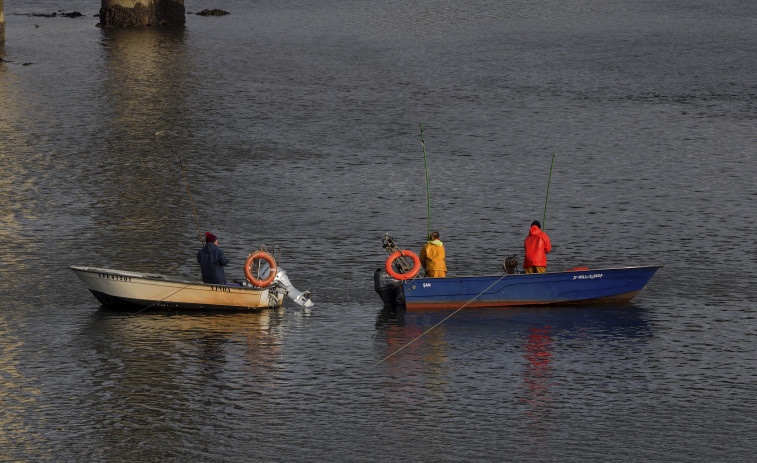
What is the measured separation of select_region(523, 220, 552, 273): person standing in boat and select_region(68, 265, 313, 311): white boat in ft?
20.7

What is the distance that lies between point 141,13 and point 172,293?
255 ft

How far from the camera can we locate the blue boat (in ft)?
113

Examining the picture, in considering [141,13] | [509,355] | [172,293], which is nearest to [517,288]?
[509,355]

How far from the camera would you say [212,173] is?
5447 centimetres

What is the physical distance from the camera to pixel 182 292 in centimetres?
3406

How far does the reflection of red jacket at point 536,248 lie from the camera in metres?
35.0

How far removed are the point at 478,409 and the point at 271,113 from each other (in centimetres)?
4405

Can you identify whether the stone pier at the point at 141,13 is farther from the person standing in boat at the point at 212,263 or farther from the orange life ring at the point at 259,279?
the orange life ring at the point at 259,279

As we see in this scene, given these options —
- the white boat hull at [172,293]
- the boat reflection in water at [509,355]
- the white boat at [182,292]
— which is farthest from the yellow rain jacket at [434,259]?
the white boat hull at [172,293]

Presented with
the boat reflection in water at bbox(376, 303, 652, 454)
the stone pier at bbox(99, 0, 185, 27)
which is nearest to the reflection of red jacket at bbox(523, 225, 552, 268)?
the boat reflection in water at bbox(376, 303, 652, 454)

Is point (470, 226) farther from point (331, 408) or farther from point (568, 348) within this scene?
point (331, 408)

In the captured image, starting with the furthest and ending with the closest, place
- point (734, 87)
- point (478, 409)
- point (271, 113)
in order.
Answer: point (734, 87)
point (271, 113)
point (478, 409)

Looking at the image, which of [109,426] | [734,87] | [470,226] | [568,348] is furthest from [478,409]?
[734,87]

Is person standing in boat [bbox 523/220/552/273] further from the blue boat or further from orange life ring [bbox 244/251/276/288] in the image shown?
orange life ring [bbox 244/251/276/288]
